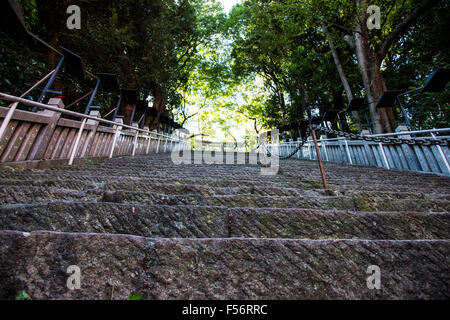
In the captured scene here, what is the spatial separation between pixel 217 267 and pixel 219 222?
490 mm

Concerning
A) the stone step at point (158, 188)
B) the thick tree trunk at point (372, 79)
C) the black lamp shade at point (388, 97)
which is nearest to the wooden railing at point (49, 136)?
the stone step at point (158, 188)

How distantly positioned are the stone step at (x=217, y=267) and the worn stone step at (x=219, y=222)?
1.10 ft

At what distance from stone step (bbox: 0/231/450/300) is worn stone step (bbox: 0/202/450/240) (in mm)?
337

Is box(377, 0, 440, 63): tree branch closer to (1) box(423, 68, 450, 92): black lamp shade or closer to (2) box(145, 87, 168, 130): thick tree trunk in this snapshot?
(1) box(423, 68, 450, 92): black lamp shade

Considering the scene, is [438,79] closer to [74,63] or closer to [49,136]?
[49,136]

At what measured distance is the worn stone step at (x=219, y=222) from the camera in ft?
4.37

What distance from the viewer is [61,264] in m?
0.94

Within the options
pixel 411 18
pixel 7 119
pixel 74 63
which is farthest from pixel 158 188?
pixel 411 18

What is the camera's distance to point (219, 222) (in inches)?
58.6

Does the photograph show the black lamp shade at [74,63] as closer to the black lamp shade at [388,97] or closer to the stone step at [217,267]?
the stone step at [217,267]

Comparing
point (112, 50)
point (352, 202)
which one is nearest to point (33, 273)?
point (352, 202)

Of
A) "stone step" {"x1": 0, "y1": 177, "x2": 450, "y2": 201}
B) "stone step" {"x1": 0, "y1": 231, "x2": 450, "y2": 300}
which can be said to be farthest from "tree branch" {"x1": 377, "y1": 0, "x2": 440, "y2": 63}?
"stone step" {"x1": 0, "y1": 231, "x2": 450, "y2": 300}

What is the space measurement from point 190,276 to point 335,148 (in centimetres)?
991

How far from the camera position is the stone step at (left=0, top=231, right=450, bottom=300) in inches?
35.5
